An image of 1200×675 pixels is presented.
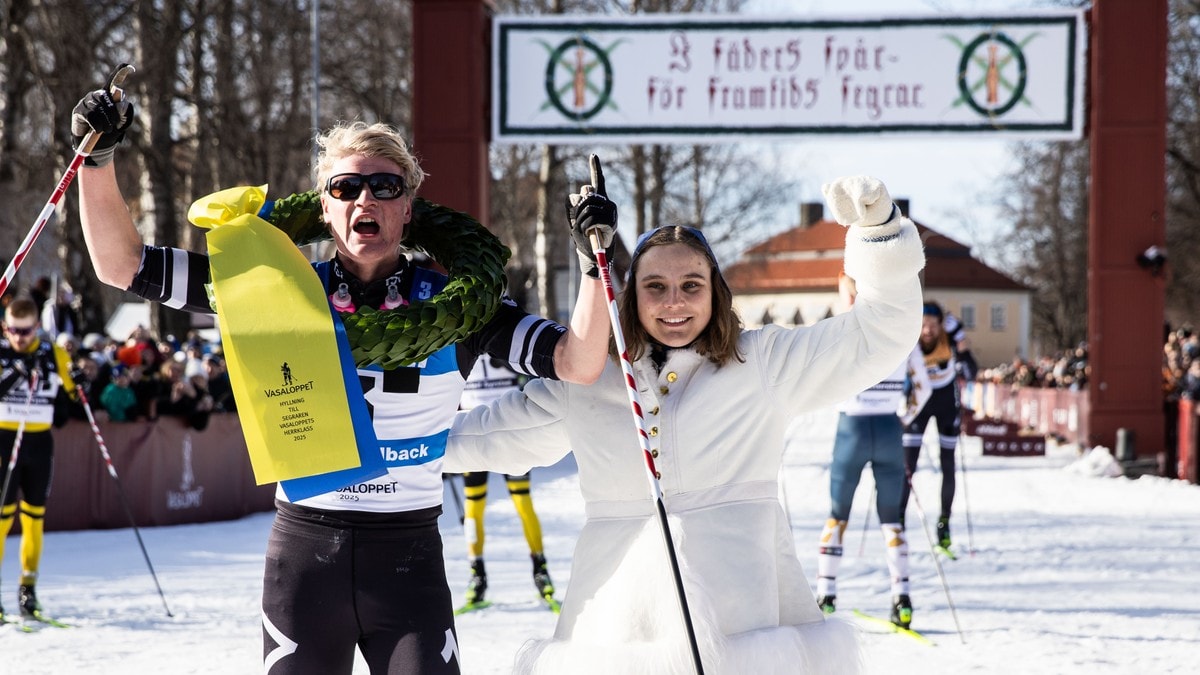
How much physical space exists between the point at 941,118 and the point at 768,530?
44.1 ft

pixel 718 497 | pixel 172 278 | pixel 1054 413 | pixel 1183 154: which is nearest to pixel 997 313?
pixel 1183 154

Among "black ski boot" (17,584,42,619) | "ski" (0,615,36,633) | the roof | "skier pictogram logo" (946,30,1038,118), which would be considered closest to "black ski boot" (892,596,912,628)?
"ski" (0,615,36,633)

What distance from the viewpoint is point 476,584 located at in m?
8.30

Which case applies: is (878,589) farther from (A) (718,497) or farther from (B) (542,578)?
(A) (718,497)

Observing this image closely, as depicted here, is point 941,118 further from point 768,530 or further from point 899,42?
point 768,530

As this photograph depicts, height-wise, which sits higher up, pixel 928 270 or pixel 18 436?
pixel 928 270

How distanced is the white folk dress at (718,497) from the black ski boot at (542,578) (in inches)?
199

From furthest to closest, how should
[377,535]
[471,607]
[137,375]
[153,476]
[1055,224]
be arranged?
[1055,224] < [137,375] < [153,476] < [471,607] < [377,535]

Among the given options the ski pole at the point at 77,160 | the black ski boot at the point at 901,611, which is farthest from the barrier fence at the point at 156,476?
the ski pole at the point at 77,160

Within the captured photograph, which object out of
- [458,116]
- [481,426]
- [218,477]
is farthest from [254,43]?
[481,426]

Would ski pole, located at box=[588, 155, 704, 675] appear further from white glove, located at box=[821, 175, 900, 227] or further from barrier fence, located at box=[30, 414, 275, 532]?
barrier fence, located at box=[30, 414, 275, 532]

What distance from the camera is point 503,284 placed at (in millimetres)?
3402

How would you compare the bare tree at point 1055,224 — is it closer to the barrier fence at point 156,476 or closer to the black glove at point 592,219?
the barrier fence at point 156,476

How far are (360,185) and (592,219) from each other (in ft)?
1.86
